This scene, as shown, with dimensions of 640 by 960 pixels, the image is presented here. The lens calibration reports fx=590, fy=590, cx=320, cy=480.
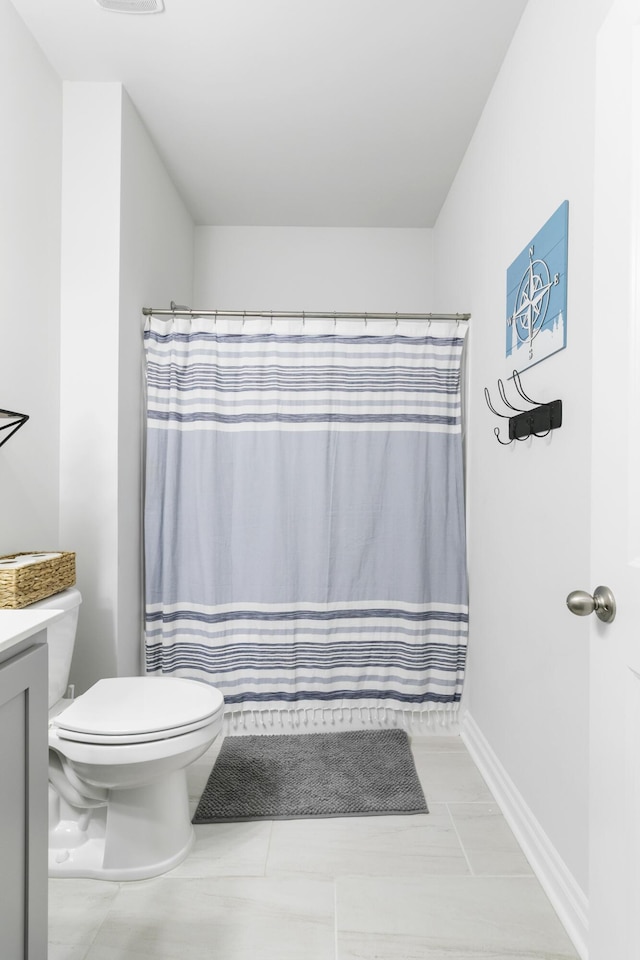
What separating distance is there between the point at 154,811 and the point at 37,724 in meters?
0.85

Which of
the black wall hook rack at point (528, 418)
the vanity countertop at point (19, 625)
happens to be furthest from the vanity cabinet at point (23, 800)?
the black wall hook rack at point (528, 418)

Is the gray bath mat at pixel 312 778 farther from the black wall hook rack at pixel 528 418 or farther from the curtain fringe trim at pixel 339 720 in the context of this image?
the black wall hook rack at pixel 528 418

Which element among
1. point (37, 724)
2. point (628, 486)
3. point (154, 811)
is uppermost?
point (628, 486)

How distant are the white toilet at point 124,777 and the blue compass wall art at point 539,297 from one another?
139cm

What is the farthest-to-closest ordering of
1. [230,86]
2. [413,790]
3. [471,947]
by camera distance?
[230,86] → [413,790] → [471,947]

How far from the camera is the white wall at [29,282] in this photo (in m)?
1.82

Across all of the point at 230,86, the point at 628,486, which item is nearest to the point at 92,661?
the point at 628,486

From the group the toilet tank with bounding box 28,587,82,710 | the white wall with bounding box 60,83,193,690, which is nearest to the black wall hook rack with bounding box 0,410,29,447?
the white wall with bounding box 60,83,193,690

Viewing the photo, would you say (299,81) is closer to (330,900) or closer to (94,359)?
(94,359)

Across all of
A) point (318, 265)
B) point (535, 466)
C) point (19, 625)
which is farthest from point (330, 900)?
point (318, 265)

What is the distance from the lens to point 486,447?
2.23 meters

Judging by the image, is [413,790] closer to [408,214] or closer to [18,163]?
[18,163]

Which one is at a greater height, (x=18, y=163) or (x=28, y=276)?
(x=18, y=163)

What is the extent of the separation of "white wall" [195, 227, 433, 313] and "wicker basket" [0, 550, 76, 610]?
204cm
